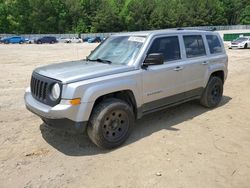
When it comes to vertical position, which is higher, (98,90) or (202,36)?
(202,36)

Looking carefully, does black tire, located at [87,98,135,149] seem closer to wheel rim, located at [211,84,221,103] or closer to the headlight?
the headlight

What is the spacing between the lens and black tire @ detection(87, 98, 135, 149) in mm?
4715

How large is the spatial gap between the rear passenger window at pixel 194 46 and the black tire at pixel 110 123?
2.02 meters

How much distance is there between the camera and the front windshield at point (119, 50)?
A: 17.5ft

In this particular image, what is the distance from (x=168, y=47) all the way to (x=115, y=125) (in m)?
1.91

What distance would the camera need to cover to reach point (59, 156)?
471cm

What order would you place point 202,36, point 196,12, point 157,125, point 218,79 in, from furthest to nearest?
point 196,12 → point 218,79 → point 202,36 → point 157,125

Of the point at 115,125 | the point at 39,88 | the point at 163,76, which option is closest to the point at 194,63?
the point at 163,76

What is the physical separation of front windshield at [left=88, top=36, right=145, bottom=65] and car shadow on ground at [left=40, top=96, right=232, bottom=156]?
4.64 feet

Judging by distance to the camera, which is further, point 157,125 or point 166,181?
point 157,125

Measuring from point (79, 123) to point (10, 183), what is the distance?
1245 mm

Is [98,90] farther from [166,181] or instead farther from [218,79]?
[218,79]

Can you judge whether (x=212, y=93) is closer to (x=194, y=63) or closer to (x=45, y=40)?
(x=194, y=63)

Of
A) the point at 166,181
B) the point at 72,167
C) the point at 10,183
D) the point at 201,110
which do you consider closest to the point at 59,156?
the point at 72,167
